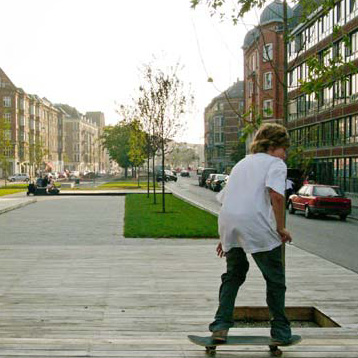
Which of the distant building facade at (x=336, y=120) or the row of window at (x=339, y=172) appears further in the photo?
the row of window at (x=339, y=172)

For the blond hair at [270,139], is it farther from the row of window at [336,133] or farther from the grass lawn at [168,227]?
the row of window at [336,133]

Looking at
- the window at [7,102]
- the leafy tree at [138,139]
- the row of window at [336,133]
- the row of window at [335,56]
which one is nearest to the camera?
the row of window at [335,56]

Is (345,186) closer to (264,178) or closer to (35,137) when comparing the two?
(264,178)

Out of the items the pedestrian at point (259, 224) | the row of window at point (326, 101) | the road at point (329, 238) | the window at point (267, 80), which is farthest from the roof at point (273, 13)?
the window at point (267, 80)

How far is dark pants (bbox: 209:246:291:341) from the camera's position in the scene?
14.5ft

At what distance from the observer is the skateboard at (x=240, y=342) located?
431 cm

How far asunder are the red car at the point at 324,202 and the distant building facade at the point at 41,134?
4670 centimetres

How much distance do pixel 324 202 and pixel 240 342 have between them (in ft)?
67.6

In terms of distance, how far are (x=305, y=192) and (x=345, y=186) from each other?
18.0 metres

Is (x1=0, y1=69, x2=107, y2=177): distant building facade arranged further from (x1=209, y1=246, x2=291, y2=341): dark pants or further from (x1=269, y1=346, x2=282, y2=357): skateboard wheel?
(x1=269, y1=346, x2=282, y2=357): skateboard wheel

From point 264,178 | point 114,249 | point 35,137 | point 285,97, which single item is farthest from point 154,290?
point 35,137

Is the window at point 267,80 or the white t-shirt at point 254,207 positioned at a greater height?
the window at point 267,80

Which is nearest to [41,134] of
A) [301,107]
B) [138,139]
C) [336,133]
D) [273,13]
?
[301,107]

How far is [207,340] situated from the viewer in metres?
4.42
